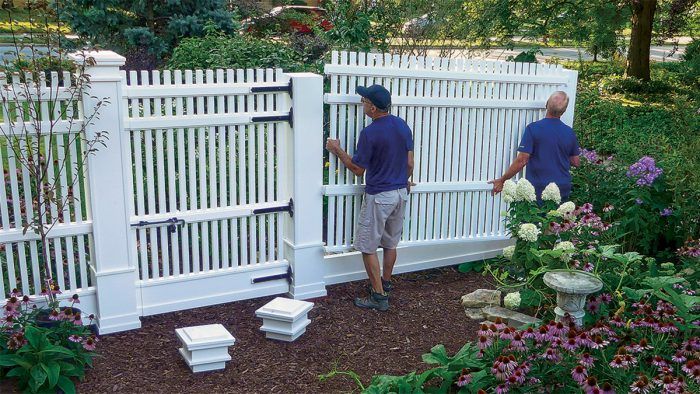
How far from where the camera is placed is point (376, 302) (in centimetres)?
593

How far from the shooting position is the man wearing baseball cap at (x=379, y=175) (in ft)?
18.9

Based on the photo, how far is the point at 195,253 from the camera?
5742mm

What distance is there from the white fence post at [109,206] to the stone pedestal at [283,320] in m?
0.99

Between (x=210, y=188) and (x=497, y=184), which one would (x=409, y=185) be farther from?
(x=210, y=188)

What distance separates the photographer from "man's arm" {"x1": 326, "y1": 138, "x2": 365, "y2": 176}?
5.92 metres

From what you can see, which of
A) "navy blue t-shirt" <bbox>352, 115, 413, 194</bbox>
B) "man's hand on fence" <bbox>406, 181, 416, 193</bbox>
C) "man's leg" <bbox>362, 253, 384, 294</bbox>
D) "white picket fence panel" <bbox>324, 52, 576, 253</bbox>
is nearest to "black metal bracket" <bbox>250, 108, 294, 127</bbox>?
"white picket fence panel" <bbox>324, 52, 576, 253</bbox>

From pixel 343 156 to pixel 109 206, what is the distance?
187 cm

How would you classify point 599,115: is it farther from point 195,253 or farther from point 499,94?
point 195,253

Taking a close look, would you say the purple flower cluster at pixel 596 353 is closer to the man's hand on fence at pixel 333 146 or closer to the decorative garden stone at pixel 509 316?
the decorative garden stone at pixel 509 316

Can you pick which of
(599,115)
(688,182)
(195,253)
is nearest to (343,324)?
(195,253)

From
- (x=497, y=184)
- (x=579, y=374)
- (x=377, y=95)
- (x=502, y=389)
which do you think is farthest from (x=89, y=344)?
(x=497, y=184)

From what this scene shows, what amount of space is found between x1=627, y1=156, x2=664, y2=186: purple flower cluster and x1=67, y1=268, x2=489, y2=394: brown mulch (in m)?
1.96

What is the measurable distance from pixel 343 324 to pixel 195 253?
1.30m

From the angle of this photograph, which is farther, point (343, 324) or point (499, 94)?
point (499, 94)
